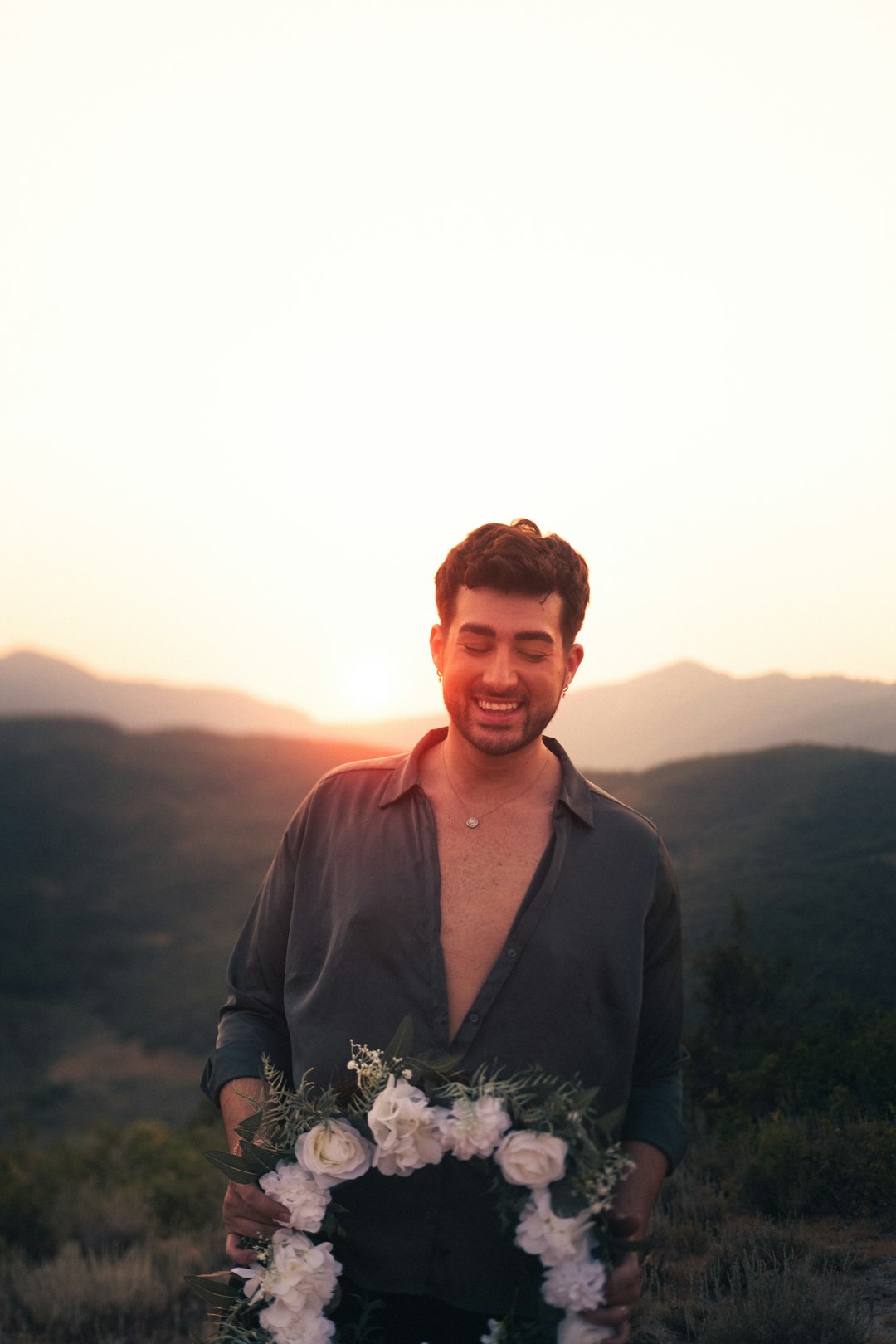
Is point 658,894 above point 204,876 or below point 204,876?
above

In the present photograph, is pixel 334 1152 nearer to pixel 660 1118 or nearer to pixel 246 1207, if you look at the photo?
pixel 246 1207

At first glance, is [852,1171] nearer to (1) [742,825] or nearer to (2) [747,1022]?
(2) [747,1022]

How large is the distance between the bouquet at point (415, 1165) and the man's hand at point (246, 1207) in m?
0.04

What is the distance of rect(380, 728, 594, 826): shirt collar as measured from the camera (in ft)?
9.59

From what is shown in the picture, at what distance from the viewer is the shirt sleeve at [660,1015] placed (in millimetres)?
2834

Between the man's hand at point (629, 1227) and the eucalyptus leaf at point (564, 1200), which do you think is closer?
the eucalyptus leaf at point (564, 1200)

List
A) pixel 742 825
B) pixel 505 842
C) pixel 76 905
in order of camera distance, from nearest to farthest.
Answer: pixel 505 842 → pixel 742 825 → pixel 76 905

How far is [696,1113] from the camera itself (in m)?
5.39

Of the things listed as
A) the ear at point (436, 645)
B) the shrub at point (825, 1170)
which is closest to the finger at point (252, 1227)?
the ear at point (436, 645)

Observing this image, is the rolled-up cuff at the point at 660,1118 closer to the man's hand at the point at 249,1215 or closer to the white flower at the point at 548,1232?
the white flower at the point at 548,1232

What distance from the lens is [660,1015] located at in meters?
A: 2.86

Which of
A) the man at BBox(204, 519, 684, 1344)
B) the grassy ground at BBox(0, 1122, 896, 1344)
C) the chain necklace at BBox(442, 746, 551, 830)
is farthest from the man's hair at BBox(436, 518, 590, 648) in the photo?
the grassy ground at BBox(0, 1122, 896, 1344)

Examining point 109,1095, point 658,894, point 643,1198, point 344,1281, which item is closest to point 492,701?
point 658,894

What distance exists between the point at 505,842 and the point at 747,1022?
341cm
